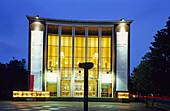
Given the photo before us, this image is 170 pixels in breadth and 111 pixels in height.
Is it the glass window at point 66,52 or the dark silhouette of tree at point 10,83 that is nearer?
the dark silhouette of tree at point 10,83

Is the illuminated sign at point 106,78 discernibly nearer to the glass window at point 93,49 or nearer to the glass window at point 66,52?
the glass window at point 93,49

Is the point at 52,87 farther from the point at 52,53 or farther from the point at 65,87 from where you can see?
the point at 52,53

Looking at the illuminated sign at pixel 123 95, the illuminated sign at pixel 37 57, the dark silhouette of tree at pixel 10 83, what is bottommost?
the illuminated sign at pixel 123 95

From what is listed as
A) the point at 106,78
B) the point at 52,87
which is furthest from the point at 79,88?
the point at 106,78

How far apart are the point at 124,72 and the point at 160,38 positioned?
24.6 m

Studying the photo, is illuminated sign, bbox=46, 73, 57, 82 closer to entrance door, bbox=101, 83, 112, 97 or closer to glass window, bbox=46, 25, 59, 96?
glass window, bbox=46, 25, 59, 96

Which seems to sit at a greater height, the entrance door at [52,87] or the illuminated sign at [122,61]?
the illuminated sign at [122,61]

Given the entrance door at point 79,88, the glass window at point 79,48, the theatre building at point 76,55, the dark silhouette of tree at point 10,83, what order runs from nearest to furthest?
the dark silhouette of tree at point 10,83 → the theatre building at point 76,55 → the entrance door at point 79,88 → the glass window at point 79,48

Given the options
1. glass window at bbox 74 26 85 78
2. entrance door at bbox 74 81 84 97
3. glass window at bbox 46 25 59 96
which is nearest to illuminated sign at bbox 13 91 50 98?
glass window at bbox 46 25 59 96

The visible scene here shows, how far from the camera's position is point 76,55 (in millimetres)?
48406

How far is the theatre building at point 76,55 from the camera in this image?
4406 cm

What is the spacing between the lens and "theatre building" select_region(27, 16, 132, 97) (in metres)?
44.1

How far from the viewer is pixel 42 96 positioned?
126 feet

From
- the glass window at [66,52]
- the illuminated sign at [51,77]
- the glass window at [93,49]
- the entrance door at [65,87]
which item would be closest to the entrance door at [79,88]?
the entrance door at [65,87]
